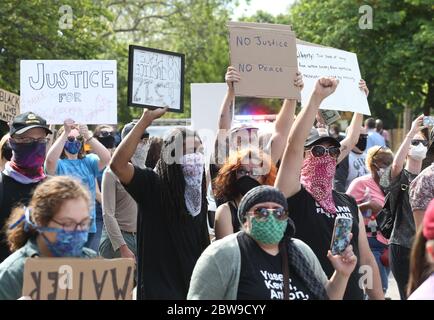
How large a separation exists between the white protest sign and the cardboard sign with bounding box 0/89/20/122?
1611 millimetres

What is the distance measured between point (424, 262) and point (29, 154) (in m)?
2.95

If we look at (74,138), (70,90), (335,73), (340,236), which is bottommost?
(340,236)

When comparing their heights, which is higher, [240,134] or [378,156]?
[240,134]

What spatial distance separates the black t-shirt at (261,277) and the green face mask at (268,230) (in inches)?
2.0

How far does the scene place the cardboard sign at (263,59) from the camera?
674 centimetres

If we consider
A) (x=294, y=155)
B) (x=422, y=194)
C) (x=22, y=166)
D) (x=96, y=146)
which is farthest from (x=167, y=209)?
(x=96, y=146)

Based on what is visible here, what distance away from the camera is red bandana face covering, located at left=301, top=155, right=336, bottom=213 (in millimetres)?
5523

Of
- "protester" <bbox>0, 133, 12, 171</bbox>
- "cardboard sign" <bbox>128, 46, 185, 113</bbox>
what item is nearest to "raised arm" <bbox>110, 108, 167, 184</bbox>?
"cardboard sign" <bbox>128, 46, 185, 113</bbox>

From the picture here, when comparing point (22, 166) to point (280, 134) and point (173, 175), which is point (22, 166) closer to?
point (173, 175)

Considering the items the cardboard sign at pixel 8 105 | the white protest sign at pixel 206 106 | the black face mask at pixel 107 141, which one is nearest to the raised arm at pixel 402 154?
the white protest sign at pixel 206 106

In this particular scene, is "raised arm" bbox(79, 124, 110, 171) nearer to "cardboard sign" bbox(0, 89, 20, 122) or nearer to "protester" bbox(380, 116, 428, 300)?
"cardboard sign" bbox(0, 89, 20, 122)

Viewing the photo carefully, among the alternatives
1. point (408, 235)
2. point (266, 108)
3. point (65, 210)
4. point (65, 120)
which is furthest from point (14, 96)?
point (266, 108)

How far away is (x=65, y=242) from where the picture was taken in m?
3.96
